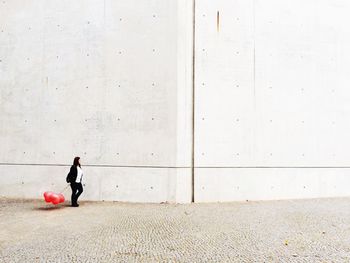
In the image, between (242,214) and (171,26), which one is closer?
(242,214)

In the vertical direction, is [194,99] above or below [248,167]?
above

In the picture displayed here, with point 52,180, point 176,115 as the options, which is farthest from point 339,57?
point 52,180

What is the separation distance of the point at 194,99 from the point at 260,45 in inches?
124

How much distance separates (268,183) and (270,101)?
2832mm

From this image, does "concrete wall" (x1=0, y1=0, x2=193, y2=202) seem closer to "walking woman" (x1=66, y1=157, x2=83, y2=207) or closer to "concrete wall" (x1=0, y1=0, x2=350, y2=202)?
"concrete wall" (x1=0, y1=0, x2=350, y2=202)

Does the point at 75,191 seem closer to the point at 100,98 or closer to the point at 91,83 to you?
the point at 100,98

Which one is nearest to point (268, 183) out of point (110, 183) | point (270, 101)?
point (270, 101)

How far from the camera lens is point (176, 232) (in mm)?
7340

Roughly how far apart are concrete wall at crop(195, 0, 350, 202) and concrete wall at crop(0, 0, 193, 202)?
28.1 inches

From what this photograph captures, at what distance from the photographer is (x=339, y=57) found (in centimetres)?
1276

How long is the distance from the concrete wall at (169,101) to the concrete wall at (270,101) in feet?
0.12

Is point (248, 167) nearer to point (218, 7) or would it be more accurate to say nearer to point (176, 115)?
point (176, 115)

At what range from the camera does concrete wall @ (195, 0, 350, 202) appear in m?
11.4

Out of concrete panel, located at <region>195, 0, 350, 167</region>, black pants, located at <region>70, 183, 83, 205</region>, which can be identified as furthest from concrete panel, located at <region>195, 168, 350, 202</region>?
black pants, located at <region>70, 183, 83, 205</region>
